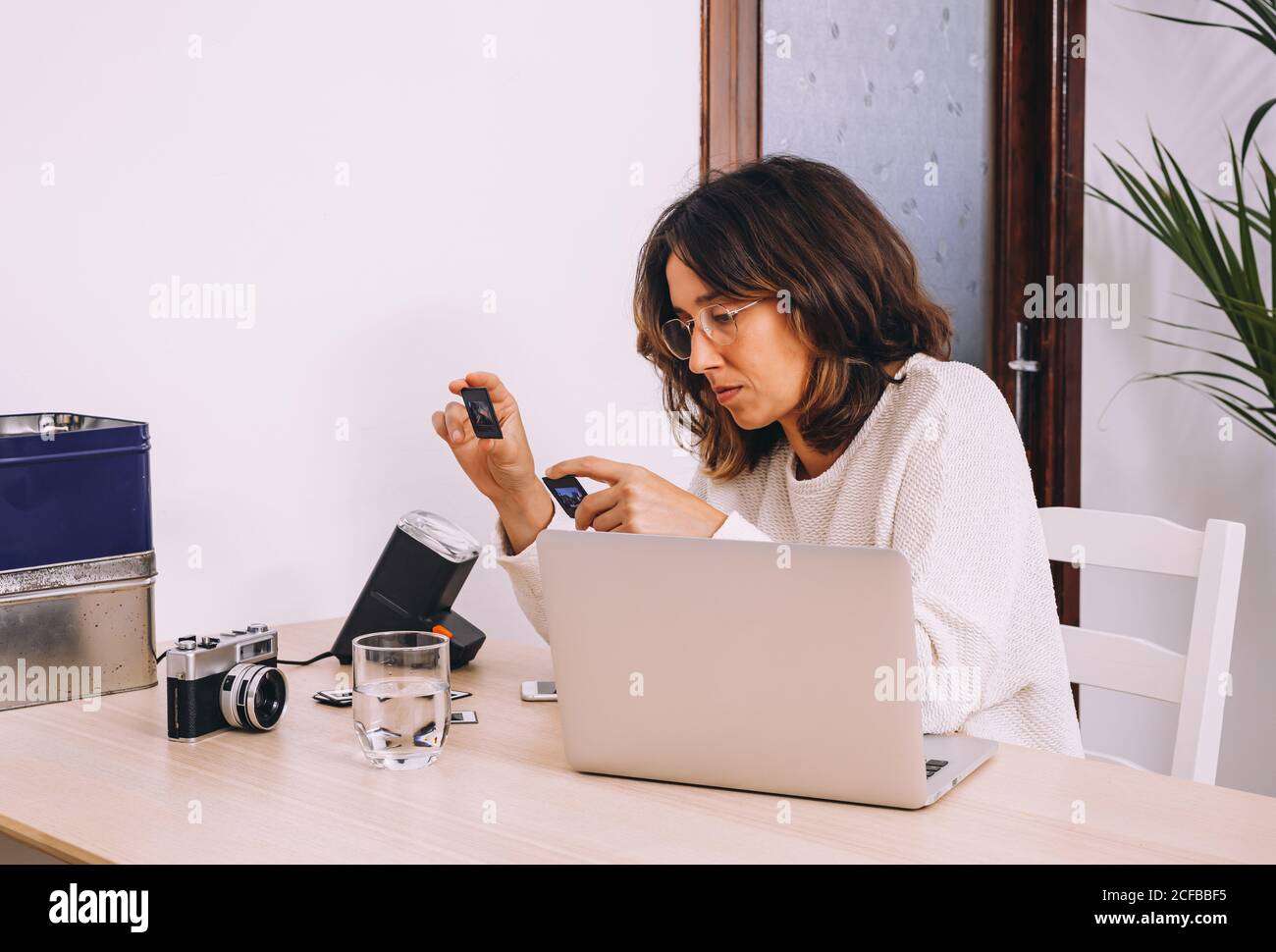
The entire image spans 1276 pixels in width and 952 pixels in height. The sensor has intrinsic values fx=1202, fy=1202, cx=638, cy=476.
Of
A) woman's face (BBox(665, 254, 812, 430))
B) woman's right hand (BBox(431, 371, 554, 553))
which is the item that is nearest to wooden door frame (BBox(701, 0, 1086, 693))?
woman's face (BBox(665, 254, 812, 430))

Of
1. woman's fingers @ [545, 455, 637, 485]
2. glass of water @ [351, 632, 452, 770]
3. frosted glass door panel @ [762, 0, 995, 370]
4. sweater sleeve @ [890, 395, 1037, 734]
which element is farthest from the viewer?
frosted glass door panel @ [762, 0, 995, 370]

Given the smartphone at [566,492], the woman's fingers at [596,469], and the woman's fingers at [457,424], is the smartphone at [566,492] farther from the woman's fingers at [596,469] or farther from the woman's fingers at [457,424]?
the woman's fingers at [457,424]

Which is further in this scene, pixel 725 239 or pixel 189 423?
pixel 189 423

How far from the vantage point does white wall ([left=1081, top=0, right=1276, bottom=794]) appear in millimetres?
2684

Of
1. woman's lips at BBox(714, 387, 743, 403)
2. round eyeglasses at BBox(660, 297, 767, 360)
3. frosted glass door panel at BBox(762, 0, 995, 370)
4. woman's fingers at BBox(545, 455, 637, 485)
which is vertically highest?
frosted glass door panel at BBox(762, 0, 995, 370)

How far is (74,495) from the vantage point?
1.25m

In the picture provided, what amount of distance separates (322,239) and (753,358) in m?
0.66

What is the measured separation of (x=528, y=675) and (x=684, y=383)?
20.0 inches

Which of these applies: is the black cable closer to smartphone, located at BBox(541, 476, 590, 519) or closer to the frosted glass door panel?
smartphone, located at BBox(541, 476, 590, 519)

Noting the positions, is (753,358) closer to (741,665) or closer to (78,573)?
(741,665)

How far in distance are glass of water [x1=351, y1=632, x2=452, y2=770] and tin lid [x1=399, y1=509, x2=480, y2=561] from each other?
343 mm

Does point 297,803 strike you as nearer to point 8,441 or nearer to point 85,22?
point 8,441

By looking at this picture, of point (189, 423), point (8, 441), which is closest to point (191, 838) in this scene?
point (8, 441)

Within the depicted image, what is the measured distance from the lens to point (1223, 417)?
274cm
